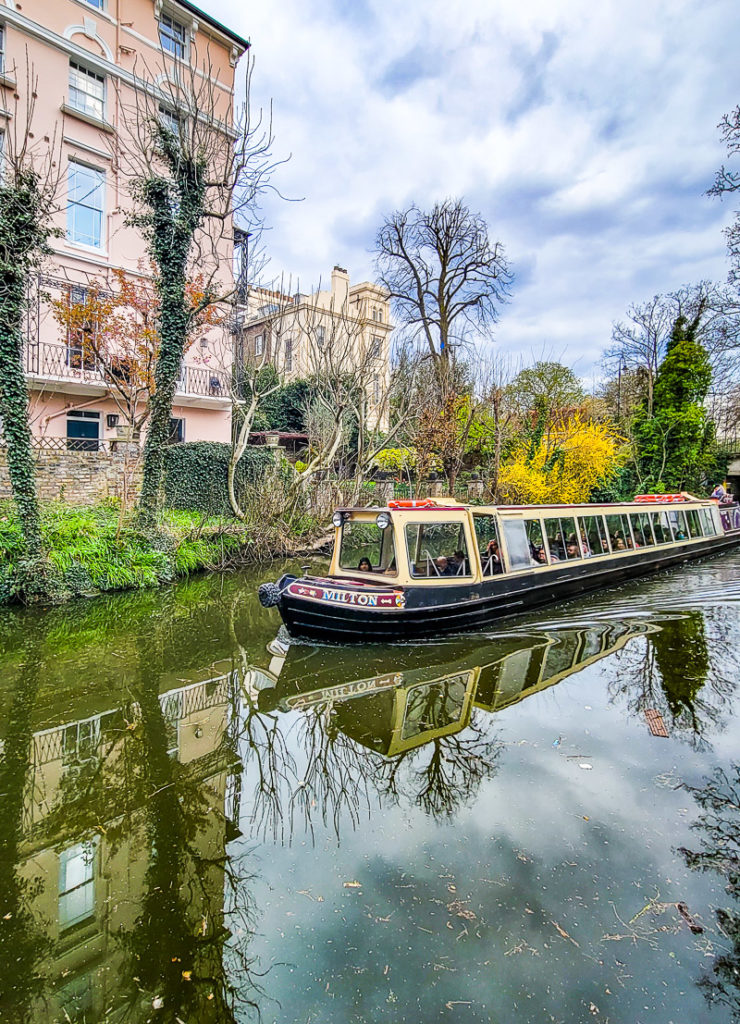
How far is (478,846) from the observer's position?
356 cm

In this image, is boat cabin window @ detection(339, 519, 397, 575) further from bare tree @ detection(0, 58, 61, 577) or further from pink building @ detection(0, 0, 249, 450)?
pink building @ detection(0, 0, 249, 450)

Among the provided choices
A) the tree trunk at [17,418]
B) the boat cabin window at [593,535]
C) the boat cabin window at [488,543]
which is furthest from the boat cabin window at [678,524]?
the tree trunk at [17,418]

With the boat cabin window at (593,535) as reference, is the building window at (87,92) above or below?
above

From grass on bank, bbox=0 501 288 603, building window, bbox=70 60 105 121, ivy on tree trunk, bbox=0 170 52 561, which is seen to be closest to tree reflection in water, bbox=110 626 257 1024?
grass on bank, bbox=0 501 288 603

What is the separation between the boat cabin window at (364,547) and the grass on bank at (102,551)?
5.56m

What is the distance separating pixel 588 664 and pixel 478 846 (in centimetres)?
411

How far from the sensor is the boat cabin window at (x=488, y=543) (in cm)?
865

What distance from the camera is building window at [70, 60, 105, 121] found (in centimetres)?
1748

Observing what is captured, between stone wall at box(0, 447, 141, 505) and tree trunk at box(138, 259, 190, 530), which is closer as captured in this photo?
tree trunk at box(138, 259, 190, 530)

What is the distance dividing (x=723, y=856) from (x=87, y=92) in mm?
25464

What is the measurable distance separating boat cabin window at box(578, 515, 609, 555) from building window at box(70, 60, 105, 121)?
20745mm

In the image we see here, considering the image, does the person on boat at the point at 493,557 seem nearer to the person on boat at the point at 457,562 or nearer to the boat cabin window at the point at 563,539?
the person on boat at the point at 457,562

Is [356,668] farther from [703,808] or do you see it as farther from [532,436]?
[532,436]

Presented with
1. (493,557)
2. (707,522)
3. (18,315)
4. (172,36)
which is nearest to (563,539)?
(493,557)
